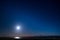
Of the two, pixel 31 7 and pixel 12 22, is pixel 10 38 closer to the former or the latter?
pixel 12 22

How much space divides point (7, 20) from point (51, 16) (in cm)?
59

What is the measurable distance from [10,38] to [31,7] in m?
0.50

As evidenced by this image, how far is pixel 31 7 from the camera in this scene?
1.23m

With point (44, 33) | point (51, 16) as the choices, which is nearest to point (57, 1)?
point (51, 16)

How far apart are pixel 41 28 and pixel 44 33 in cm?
7

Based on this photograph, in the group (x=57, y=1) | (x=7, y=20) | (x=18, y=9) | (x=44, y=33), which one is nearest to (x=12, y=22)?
(x=7, y=20)

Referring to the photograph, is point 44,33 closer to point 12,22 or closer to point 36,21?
point 36,21

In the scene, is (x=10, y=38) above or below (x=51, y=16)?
below

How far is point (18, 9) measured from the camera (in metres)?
1.21

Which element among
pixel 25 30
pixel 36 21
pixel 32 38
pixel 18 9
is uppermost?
pixel 18 9

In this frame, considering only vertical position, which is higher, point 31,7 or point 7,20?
point 31,7

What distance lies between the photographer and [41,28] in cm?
116

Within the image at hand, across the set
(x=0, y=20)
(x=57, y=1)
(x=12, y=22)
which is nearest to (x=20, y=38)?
(x=12, y=22)

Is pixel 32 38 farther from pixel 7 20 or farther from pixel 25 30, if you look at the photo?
pixel 7 20
